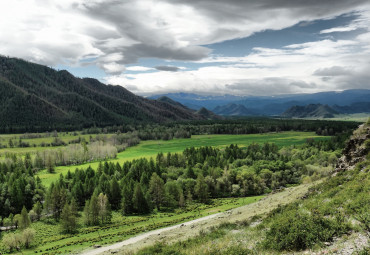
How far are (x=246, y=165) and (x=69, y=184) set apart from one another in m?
106

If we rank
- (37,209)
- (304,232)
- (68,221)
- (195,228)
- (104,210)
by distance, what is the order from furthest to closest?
1. (37,209)
2. (104,210)
3. (68,221)
4. (195,228)
5. (304,232)

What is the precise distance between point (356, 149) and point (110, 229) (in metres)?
83.3

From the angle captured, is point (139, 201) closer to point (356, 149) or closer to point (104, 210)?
point (104, 210)

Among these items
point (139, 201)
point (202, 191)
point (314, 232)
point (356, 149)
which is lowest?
point (202, 191)

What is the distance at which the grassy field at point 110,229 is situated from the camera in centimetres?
7612

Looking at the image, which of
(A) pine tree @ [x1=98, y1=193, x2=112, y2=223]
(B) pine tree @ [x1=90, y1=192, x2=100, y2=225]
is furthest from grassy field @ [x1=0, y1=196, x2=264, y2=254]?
(B) pine tree @ [x1=90, y1=192, x2=100, y2=225]

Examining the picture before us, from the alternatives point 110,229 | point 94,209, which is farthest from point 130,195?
point 110,229

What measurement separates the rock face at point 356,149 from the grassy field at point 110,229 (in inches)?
2481

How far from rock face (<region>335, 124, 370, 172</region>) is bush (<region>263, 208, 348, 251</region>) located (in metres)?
20.8

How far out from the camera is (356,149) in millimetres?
42031

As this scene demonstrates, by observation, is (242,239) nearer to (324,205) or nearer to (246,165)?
(324,205)

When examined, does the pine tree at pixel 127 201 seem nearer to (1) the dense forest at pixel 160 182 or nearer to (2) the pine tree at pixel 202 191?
(1) the dense forest at pixel 160 182

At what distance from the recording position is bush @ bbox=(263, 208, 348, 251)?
22422 mm

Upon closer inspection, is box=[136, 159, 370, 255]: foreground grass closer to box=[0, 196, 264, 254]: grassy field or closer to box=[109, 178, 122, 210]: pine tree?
box=[0, 196, 264, 254]: grassy field
